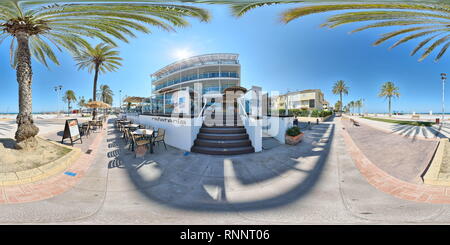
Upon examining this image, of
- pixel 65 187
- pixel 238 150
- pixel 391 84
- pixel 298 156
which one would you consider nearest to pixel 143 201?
pixel 65 187

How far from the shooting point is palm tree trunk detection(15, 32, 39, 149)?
→ 18.2 ft

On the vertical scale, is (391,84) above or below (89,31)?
above

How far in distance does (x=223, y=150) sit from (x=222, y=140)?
823 millimetres

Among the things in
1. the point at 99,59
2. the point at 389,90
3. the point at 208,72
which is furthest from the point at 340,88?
the point at 99,59

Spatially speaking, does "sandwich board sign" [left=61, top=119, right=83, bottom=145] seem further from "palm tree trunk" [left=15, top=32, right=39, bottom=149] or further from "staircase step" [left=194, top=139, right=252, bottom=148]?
"staircase step" [left=194, top=139, right=252, bottom=148]

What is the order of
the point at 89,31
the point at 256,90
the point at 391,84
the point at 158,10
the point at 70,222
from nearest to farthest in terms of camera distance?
1. the point at 70,222
2. the point at 158,10
3. the point at 89,31
4. the point at 256,90
5. the point at 391,84

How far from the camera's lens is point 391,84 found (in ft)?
154

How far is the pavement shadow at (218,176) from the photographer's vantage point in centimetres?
344

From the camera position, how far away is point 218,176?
182 inches

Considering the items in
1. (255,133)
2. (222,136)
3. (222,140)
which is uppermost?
(255,133)

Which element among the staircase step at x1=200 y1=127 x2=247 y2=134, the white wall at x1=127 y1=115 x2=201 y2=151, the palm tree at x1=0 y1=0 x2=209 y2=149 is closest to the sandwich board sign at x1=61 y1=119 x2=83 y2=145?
the palm tree at x1=0 y1=0 x2=209 y2=149

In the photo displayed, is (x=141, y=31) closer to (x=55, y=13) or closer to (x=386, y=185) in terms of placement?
(x=55, y=13)

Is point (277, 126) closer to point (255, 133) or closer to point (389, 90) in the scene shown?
point (255, 133)

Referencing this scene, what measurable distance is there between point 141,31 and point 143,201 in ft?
21.2
